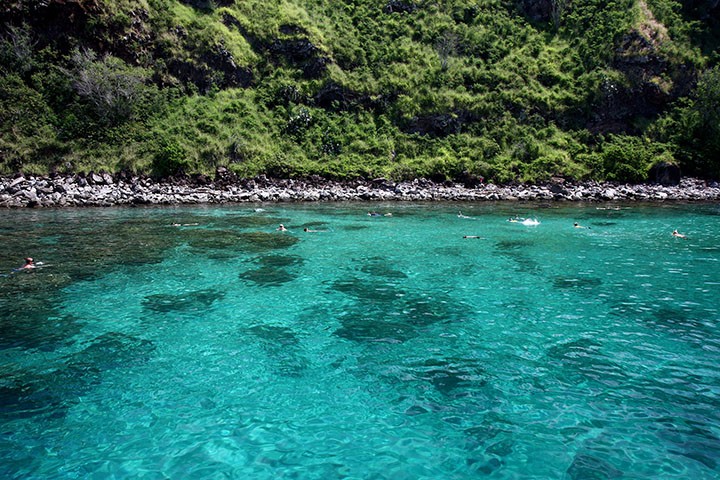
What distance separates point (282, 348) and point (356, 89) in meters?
50.6

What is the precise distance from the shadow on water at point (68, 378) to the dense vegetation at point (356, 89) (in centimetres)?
3365

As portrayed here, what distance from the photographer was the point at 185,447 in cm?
558

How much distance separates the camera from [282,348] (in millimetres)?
8781

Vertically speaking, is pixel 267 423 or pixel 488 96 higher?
pixel 488 96

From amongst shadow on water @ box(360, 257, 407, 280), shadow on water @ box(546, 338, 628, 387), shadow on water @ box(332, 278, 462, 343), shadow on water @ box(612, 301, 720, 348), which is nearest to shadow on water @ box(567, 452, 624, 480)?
shadow on water @ box(546, 338, 628, 387)

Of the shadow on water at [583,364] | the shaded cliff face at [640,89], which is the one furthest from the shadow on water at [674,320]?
the shaded cliff face at [640,89]

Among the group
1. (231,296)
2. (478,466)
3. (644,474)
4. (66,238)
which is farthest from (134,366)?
(66,238)

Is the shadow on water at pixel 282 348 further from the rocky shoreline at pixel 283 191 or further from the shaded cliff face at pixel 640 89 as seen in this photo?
the shaded cliff face at pixel 640 89

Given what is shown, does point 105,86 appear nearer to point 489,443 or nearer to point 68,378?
point 68,378

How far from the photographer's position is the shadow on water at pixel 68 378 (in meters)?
6.42

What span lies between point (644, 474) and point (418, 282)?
29.5 feet

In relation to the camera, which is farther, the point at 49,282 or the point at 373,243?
the point at 373,243

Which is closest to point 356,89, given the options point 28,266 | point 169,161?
point 169,161

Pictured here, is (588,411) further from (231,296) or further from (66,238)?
(66,238)
